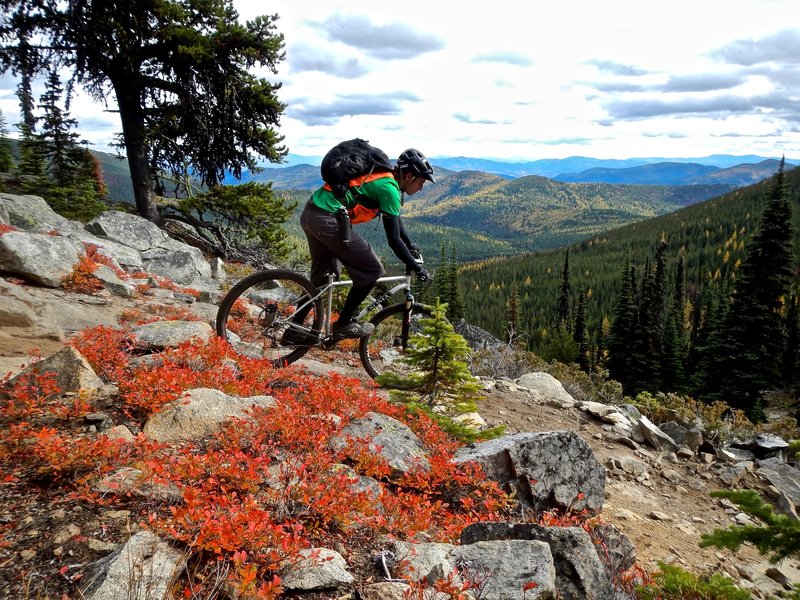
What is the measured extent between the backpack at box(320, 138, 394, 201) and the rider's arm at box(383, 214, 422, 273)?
0.62 m

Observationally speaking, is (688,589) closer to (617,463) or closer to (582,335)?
(617,463)

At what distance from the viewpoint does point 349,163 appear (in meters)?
5.78

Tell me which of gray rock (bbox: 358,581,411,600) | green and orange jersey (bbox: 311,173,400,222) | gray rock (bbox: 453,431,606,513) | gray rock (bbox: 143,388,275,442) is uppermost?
green and orange jersey (bbox: 311,173,400,222)

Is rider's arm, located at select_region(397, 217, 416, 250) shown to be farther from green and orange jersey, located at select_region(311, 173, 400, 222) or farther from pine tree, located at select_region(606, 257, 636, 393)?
pine tree, located at select_region(606, 257, 636, 393)

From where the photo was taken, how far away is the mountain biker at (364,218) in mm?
5898

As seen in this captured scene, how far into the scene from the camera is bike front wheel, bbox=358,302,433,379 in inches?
301

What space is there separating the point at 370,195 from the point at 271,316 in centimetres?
253

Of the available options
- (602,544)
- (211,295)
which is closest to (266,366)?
(602,544)

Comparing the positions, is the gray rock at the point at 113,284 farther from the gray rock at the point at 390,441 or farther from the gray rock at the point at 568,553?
the gray rock at the point at 568,553

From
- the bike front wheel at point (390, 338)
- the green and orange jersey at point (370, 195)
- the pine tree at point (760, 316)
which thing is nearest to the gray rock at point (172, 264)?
the bike front wheel at point (390, 338)

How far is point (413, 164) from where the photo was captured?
6102mm

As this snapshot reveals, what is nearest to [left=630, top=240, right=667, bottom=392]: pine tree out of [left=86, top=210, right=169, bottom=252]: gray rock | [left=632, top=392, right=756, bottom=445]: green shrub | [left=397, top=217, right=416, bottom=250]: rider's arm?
[left=632, top=392, right=756, bottom=445]: green shrub

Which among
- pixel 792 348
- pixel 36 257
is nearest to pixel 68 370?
pixel 36 257

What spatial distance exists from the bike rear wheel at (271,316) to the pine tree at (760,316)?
134 feet
